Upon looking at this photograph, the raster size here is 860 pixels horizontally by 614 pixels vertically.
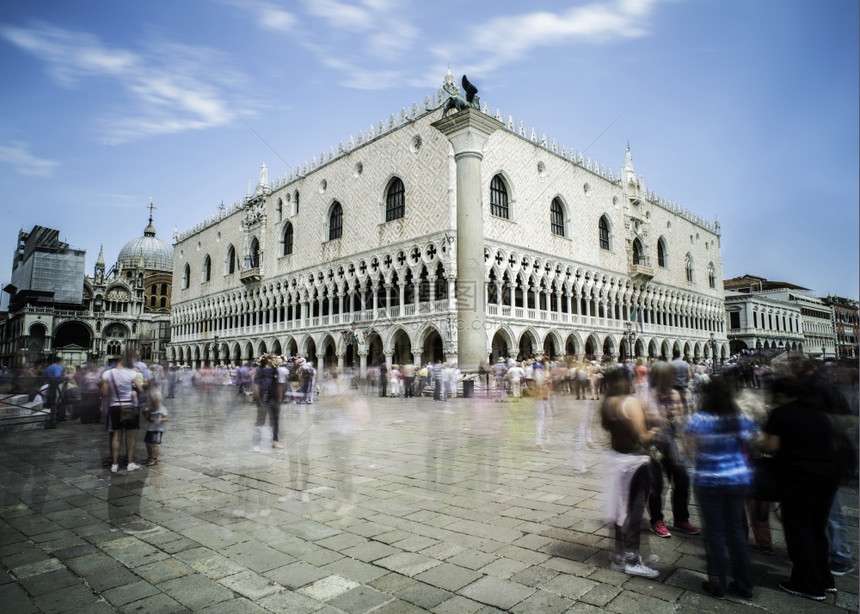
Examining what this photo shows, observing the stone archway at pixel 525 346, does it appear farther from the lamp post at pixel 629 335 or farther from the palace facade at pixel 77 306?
the palace facade at pixel 77 306

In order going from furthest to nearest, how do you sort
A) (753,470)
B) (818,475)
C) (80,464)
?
(80,464), (753,470), (818,475)

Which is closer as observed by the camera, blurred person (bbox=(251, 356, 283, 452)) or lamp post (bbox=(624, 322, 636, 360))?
blurred person (bbox=(251, 356, 283, 452))

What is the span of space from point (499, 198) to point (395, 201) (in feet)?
18.5

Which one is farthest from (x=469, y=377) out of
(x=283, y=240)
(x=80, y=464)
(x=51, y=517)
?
(x=283, y=240)

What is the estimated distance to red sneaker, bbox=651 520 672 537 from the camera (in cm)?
404

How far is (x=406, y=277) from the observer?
2775 cm

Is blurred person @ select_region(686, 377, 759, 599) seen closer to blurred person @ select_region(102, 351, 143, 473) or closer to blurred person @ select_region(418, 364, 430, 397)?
blurred person @ select_region(102, 351, 143, 473)

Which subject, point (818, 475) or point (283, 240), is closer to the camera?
point (818, 475)

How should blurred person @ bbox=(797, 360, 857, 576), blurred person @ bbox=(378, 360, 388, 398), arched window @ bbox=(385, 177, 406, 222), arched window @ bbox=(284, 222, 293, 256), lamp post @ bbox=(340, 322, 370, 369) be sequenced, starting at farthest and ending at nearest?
arched window @ bbox=(284, 222, 293, 256) < lamp post @ bbox=(340, 322, 370, 369) < arched window @ bbox=(385, 177, 406, 222) < blurred person @ bbox=(378, 360, 388, 398) < blurred person @ bbox=(797, 360, 857, 576)

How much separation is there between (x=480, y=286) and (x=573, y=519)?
44.7 ft

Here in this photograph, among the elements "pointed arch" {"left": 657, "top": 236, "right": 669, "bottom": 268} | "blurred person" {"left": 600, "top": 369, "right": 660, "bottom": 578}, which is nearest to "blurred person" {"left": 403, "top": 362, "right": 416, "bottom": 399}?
"blurred person" {"left": 600, "top": 369, "right": 660, "bottom": 578}

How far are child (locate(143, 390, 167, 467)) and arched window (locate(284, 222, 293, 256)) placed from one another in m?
30.8

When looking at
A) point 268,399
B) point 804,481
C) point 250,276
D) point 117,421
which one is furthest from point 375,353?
point 804,481

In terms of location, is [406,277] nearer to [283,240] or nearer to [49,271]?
[283,240]
